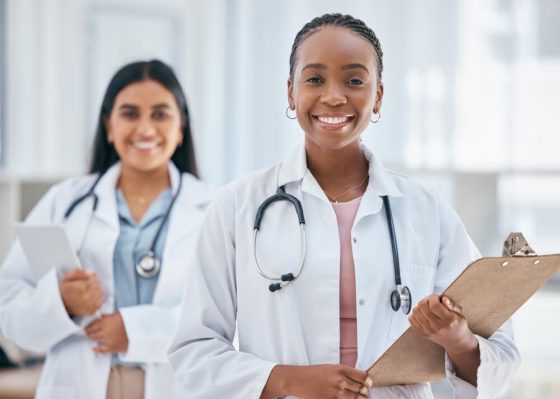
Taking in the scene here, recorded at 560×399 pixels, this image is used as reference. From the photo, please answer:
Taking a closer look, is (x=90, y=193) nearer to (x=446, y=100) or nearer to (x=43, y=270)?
(x=43, y=270)

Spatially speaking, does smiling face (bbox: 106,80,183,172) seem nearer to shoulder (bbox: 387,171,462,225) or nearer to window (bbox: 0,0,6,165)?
shoulder (bbox: 387,171,462,225)

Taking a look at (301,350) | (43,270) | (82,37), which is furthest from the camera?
(82,37)

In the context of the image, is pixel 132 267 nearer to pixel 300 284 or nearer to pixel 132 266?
pixel 132 266

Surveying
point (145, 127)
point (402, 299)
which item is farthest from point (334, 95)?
point (145, 127)

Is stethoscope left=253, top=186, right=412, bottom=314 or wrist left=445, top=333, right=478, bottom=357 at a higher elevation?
stethoscope left=253, top=186, right=412, bottom=314

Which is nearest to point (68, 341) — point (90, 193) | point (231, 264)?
point (90, 193)

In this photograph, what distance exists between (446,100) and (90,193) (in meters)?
1.61

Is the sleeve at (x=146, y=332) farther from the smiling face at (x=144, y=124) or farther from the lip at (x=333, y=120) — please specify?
the lip at (x=333, y=120)

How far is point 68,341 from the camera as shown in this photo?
1897 millimetres

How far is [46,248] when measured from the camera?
182 centimetres

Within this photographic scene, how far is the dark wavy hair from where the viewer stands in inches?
79.0

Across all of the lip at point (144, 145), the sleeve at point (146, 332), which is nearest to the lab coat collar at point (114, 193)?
the lip at point (144, 145)

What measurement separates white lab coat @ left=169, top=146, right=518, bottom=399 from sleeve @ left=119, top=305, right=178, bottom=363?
52 centimetres

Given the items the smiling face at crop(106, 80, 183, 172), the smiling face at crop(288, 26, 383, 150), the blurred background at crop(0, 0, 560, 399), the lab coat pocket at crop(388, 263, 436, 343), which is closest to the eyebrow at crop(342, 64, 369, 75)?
the smiling face at crop(288, 26, 383, 150)
